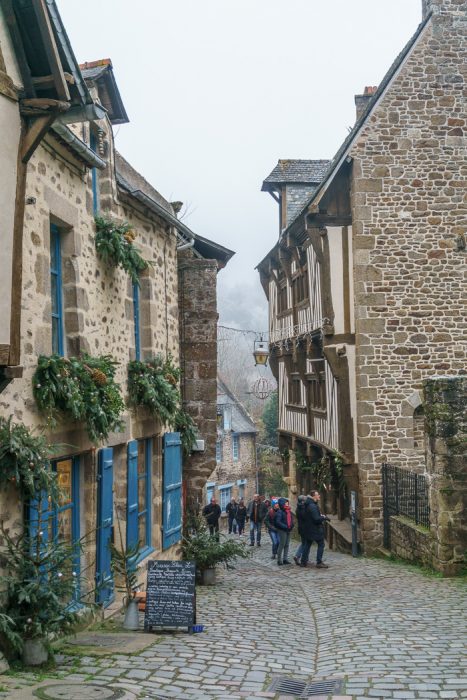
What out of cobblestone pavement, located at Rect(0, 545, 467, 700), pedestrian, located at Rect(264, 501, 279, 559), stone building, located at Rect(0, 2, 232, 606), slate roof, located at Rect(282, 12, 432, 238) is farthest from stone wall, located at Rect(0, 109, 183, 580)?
slate roof, located at Rect(282, 12, 432, 238)

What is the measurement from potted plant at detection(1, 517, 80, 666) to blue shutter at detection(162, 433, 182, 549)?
5.03 metres

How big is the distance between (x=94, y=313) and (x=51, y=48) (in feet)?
9.73

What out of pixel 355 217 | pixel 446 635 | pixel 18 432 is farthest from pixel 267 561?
pixel 18 432

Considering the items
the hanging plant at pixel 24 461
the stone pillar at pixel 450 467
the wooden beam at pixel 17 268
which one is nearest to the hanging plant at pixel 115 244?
the wooden beam at pixel 17 268

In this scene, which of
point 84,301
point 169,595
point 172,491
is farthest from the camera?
point 172,491

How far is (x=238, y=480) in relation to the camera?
38125mm

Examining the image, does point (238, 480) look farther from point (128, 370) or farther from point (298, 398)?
point (128, 370)

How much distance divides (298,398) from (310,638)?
46.0 ft

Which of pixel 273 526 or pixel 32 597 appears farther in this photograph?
pixel 273 526

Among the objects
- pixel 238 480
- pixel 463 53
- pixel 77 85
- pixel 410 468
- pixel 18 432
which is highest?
pixel 463 53

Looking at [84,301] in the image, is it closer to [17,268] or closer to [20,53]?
[17,268]

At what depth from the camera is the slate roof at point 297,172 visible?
23.1 meters

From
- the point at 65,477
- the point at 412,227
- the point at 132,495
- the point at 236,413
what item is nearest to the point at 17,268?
the point at 65,477

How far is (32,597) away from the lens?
20.9ft
